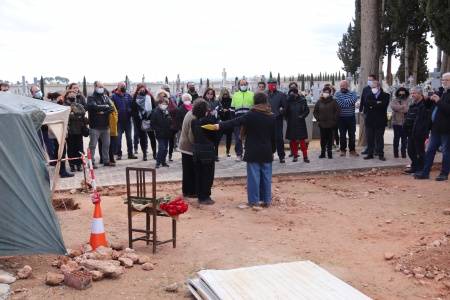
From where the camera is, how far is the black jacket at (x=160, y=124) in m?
12.4

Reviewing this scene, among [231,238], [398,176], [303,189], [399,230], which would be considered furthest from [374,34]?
[231,238]

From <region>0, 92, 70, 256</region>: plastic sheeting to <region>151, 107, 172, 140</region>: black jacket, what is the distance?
18.6ft

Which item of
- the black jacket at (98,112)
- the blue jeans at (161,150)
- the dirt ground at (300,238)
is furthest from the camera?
the black jacket at (98,112)

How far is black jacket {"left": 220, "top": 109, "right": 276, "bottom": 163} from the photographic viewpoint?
9203 mm

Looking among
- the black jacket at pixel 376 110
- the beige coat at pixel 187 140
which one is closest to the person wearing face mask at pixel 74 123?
the beige coat at pixel 187 140

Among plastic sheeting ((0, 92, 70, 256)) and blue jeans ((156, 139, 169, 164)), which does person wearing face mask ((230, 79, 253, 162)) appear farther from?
plastic sheeting ((0, 92, 70, 256))

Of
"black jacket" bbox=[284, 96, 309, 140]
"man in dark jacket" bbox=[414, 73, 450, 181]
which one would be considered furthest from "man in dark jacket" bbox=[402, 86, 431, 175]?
"black jacket" bbox=[284, 96, 309, 140]

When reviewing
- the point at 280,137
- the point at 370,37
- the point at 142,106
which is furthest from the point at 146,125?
the point at 370,37

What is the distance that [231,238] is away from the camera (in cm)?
753

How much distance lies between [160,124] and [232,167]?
2.01 meters

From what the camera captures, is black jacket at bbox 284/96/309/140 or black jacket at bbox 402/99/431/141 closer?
→ black jacket at bbox 402/99/431/141

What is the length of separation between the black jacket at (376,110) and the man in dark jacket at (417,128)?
90 centimetres

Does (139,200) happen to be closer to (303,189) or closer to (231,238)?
(231,238)

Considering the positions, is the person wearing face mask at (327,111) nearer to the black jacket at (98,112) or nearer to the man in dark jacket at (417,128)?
the man in dark jacket at (417,128)
